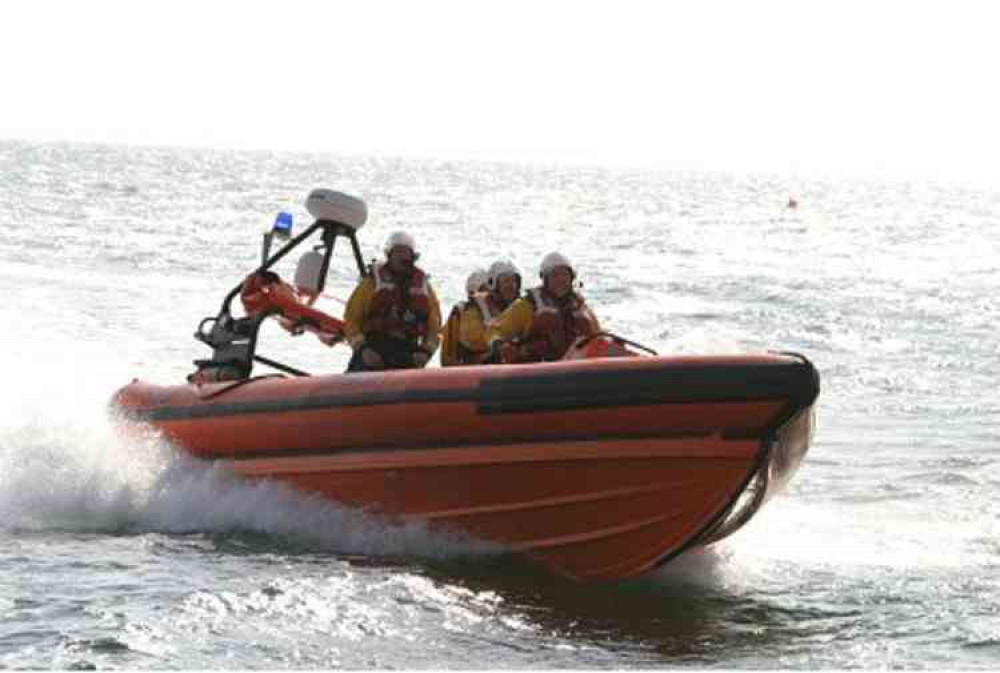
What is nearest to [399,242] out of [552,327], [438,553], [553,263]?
[553,263]

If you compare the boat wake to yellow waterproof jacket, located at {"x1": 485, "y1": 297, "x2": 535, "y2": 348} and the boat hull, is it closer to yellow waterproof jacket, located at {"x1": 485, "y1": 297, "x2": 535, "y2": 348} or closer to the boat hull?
the boat hull

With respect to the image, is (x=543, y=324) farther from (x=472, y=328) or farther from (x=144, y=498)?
(x=144, y=498)

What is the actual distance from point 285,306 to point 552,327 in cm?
207

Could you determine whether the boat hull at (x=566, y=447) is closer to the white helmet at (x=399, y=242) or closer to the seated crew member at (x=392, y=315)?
the seated crew member at (x=392, y=315)

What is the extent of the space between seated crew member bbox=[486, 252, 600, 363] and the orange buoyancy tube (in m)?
1.62

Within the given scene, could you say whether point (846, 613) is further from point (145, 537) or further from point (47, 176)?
point (47, 176)

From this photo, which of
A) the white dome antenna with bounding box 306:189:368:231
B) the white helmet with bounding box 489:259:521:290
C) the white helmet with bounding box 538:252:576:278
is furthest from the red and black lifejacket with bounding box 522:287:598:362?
the white dome antenna with bounding box 306:189:368:231

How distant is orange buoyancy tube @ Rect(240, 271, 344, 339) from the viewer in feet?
34.6

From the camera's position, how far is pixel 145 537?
936 centimetres

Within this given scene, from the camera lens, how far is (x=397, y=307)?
32.5 ft

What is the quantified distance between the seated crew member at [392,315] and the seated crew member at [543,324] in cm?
82

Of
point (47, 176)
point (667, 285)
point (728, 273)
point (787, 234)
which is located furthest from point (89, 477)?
point (47, 176)

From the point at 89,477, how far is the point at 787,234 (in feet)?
130

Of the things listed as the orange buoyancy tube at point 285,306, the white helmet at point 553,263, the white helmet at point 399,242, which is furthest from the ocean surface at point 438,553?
the white helmet at point 399,242
